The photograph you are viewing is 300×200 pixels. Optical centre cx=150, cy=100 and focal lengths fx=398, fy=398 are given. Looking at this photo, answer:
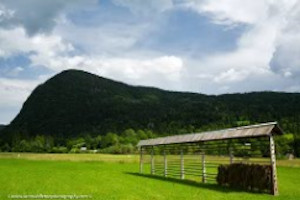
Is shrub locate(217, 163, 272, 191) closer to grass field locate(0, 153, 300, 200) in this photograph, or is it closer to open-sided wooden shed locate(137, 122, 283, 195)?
open-sided wooden shed locate(137, 122, 283, 195)

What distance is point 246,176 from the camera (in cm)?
2034

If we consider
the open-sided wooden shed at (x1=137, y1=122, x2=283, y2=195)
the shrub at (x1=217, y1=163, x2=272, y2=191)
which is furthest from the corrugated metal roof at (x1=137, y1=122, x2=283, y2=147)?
the shrub at (x1=217, y1=163, x2=272, y2=191)

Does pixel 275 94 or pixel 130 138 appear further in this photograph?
pixel 275 94

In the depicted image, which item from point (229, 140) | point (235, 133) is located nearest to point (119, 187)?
point (235, 133)

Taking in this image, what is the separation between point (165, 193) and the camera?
18.5 m

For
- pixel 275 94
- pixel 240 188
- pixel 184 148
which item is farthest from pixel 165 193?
pixel 275 94

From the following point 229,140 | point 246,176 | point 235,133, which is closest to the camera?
point 246,176

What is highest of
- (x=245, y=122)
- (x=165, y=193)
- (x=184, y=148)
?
(x=245, y=122)

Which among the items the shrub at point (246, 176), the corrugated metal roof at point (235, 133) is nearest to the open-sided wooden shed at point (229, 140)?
the corrugated metal roof at point (235, 133)

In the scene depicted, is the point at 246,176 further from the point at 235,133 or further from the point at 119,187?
the point at 119,187

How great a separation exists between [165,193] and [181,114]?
16743 centimetres

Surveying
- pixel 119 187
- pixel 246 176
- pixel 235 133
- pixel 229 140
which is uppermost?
pixel 235 133

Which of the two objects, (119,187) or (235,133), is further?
(235,133)

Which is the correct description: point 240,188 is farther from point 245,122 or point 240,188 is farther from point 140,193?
point 245,122
